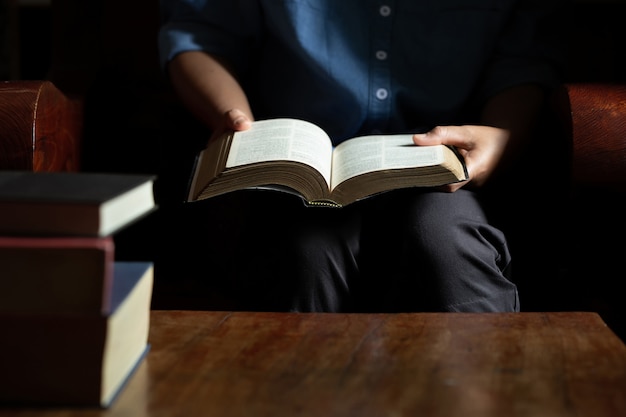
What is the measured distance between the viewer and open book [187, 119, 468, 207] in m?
0.90

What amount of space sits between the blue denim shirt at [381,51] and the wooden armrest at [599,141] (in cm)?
23

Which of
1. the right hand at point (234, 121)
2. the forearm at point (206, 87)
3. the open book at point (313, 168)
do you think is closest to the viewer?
the open book at point (313, 168)

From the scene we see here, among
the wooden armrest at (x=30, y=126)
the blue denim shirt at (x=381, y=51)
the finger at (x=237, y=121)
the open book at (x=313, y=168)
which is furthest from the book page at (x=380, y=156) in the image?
the wooden armrest at (x=30, y=126)

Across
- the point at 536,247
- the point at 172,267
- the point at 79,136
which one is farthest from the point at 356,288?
the point at 79,136

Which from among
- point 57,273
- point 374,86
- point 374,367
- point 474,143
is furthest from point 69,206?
point 374,86

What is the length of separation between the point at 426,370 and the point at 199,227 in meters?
0.66

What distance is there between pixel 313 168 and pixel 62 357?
0.43m

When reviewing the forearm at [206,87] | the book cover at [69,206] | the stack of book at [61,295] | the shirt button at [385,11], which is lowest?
the stack of book at [61,295]

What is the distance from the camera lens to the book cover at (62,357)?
1.68 ft

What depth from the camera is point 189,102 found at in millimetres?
1237

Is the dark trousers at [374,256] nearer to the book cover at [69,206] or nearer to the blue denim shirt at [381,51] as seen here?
the blue denim shirt at [381,51]

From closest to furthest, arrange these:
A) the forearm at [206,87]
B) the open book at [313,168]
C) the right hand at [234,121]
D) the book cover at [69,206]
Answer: the book cover at [69,206] < the open book at [313,168] < the right hand at [234,121] < the forearm at [206,87]

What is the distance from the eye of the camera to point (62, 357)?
52 cm

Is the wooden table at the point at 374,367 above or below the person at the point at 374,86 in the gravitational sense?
below
